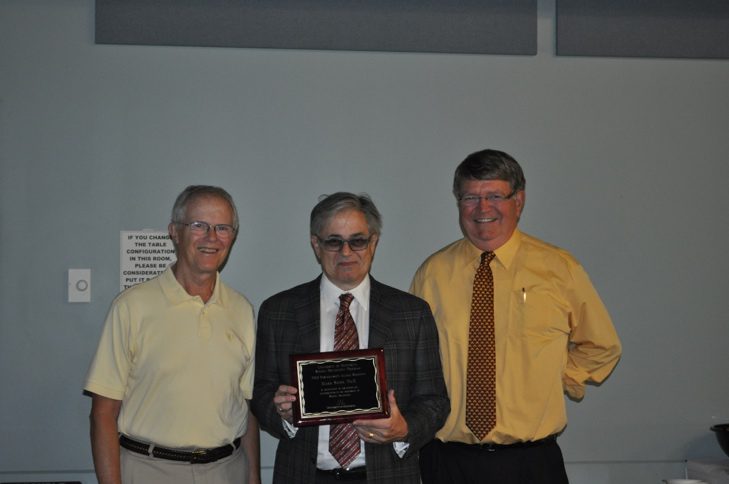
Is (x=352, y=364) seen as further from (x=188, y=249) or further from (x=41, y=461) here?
(x=41, y=461)

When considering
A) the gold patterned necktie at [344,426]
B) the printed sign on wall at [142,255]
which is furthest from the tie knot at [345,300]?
the printed sign on wall at [142,255]

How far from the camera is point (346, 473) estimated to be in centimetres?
291

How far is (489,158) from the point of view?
11.2ft

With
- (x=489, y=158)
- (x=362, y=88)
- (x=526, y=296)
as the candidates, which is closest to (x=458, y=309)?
(x=526, y=296)

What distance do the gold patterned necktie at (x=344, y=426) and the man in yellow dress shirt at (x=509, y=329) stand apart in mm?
584

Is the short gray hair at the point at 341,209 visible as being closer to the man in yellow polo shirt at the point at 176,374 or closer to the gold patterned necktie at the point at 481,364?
the man in yellow polo shirt at the point at 176,374

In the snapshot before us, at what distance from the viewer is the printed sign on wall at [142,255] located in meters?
4.16

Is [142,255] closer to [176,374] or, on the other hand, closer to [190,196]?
[190,196]

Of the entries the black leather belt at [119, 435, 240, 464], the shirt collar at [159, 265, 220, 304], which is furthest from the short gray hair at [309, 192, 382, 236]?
the black leather belt at [119, 435, 240, 464]

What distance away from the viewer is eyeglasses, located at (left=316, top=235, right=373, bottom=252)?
302cm

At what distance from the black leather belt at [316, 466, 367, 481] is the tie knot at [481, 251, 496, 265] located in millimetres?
1071

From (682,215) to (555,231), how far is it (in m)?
0.72

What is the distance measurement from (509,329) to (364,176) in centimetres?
129

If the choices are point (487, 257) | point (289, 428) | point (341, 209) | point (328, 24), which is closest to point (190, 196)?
point (341, 209)
